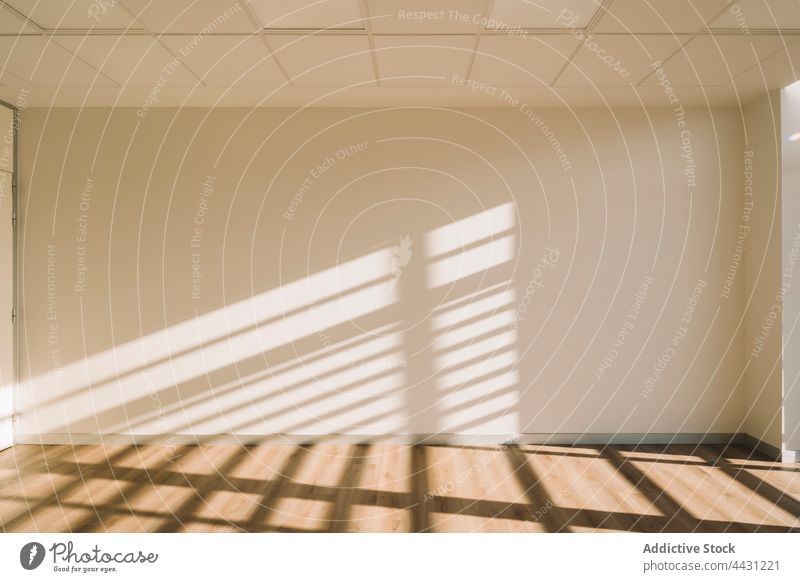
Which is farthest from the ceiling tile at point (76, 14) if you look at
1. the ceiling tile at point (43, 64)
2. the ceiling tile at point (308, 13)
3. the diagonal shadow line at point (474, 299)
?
the diagonal shadow line at point (474, 299)

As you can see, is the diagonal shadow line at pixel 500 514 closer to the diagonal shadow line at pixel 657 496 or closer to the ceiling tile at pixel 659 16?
the diagonal shadow line at pixel 657 496

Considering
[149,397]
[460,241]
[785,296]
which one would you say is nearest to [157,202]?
[149,397]

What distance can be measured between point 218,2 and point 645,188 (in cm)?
339

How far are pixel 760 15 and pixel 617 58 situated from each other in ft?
2.55

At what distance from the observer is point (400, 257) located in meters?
4.51

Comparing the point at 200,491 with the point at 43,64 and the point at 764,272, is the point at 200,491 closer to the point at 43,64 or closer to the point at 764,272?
the point at 43,64

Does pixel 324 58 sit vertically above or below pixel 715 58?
above

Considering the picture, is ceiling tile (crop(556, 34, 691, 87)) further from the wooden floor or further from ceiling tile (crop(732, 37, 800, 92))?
the wooden floor

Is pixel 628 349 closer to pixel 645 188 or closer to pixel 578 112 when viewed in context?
pixel 645 188

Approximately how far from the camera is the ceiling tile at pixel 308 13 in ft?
9.24

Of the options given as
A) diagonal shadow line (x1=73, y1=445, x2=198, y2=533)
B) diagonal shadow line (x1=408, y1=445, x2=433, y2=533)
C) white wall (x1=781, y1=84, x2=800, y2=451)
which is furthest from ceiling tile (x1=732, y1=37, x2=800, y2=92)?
diagonal shadow line (x1=73, y1=445, x2=198, y2=533)

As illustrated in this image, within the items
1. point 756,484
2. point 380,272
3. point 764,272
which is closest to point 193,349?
point 380,272

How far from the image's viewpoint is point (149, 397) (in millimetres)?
4547

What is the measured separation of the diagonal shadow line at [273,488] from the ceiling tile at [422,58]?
2.81 meters
